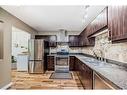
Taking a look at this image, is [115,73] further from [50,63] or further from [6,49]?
[50,63]

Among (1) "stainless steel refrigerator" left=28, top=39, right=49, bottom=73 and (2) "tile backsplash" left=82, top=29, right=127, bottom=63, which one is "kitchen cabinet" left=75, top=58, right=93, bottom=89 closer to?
(2) "tile backsplash" left=82, top=29, right=127, bottom=63

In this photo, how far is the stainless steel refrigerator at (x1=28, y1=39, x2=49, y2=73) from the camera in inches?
318

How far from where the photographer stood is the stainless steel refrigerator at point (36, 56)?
808 centimetres


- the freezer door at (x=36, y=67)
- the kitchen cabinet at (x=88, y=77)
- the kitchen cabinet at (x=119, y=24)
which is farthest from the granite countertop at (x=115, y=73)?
the freezer door at (x=36, y=67)

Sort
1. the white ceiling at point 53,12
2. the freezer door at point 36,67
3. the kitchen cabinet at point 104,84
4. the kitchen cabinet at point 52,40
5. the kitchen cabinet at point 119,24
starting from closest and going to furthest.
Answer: the kitchen cabinet at point 104,84 → the kitchen cabinet at point 119,24 → the white ceiling at point 53,12 → the freezer door at point 36,67 → the kitchen cabinet at point 52,40

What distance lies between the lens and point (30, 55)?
8.20m

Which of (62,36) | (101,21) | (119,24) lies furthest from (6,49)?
(62,36)

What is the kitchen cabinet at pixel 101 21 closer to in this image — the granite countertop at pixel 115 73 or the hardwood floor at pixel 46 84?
the granite countertop at pixel 115 73

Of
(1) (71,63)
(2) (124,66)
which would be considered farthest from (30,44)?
(2) (124,66)

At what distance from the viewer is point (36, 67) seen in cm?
808

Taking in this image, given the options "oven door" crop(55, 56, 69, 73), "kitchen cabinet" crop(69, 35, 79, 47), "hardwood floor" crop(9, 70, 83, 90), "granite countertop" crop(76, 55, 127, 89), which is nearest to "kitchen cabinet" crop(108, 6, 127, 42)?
"granite countertop" crop(76, 55, 127, 89)

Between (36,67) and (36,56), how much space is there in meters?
0.54

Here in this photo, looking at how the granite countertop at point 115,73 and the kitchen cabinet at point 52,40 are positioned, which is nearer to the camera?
the granite countertop at point 115,73
